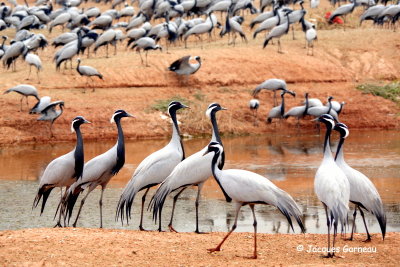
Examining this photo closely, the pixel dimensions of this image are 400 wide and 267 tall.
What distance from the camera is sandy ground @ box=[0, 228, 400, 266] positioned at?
912cm

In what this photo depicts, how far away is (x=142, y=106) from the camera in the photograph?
2412 centimetres

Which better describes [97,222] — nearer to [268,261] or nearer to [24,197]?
[24,197]

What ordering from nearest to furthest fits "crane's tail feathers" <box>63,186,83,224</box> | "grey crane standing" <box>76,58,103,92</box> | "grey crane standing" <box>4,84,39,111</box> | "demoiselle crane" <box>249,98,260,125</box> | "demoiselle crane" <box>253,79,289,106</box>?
1. "crane's tail feathers" <box>63,186,83,224</box>
2. "grey crane standing" <box>4,84,39,111</box>
3. "grey crane standing" <box>76,58,103,92</box>
4. "demoiselle crane" <box>249,98,260,125</box>
5. "demoiselle crane" <box>253,79,289,106</box>

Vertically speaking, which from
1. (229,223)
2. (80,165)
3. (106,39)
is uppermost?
(106,39)

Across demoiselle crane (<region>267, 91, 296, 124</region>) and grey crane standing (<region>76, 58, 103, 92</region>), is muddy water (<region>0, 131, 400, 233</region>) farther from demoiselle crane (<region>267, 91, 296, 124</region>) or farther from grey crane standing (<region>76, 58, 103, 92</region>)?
grey crane standing (<region>76, 58, 103, 92</region>)

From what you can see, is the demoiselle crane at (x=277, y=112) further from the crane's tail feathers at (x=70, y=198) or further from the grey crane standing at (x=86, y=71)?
the crane's tail feathers at (x=70, y=198)

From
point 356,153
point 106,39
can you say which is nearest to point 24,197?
point 356,153

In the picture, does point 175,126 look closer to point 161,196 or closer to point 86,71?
point 161,196

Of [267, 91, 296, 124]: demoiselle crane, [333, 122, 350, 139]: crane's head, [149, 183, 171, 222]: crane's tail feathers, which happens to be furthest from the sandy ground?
[267, 91, 296, 124]: demoiselle crane

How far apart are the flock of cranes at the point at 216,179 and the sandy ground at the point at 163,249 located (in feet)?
0.90

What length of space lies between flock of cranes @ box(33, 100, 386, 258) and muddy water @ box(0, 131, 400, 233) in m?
1.20

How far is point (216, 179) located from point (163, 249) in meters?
1.04

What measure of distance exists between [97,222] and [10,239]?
2.96 m

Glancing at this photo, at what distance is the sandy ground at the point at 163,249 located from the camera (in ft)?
29.9
